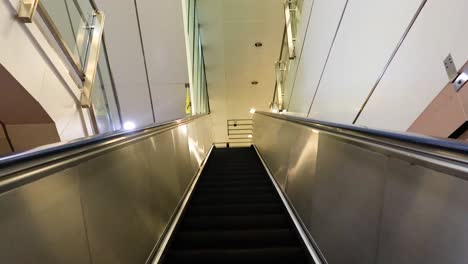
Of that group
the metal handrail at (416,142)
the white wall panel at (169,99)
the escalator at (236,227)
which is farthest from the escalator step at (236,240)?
the white wall panel at (169,99)

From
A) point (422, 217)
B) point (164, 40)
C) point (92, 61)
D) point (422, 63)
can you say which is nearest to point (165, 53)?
point (164, 40)

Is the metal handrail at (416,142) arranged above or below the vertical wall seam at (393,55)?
below

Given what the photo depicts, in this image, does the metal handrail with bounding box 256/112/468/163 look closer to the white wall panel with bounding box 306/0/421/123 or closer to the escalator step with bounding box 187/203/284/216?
the white wall panel with bounding box 306/0/421/123

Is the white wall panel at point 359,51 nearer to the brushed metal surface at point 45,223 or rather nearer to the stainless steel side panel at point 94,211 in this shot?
the stainless steel side panel at point 94,211

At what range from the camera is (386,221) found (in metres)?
1.08

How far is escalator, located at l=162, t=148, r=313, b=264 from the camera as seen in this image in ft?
6.09

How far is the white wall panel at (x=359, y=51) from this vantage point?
2.05m

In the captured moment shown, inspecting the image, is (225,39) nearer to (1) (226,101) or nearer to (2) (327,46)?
(1) (226,101)

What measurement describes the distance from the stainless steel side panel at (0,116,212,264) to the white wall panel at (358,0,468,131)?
1.60 metres

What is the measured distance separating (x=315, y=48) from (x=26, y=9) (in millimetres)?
3337

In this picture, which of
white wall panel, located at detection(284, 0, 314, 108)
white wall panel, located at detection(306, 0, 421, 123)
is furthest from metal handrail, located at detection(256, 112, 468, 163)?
white wall panel, located at detection(284, 0, 314, 108)

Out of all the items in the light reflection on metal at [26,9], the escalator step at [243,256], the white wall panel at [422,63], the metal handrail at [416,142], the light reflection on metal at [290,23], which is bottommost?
the escalator step at [243,256]

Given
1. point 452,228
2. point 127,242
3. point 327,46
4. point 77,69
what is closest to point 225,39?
point 327,46

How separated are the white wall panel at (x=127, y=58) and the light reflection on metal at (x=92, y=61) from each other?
1.78 metres
